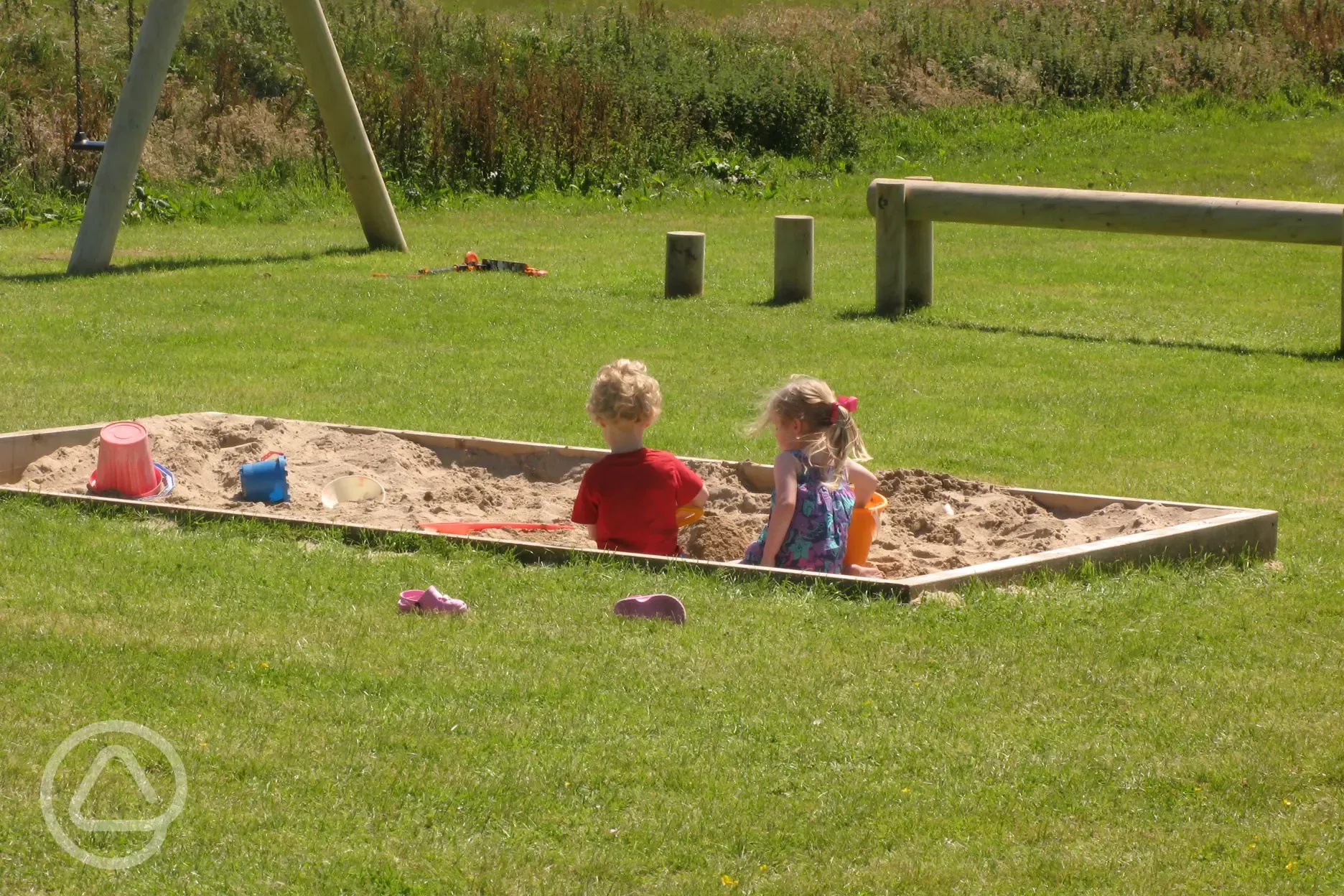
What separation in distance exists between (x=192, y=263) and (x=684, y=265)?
4662 millimetres

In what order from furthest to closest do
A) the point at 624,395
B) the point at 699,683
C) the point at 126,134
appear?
the point at 126,134
the point at 624,395
the point at 699,683

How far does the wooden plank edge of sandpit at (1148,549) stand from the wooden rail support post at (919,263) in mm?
6875

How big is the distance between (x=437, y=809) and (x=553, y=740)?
534 millimetres

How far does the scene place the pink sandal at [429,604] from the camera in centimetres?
586

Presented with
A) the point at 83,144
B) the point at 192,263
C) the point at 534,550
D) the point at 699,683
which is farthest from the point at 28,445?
the point at 192,263

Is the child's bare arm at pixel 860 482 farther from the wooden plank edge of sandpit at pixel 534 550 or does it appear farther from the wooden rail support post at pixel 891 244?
the wooden rail support post at pixel 891 244

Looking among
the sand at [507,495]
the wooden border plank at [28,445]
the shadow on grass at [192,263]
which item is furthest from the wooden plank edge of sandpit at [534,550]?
the shadow on grass at [192,263]

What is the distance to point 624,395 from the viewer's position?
6750 mm

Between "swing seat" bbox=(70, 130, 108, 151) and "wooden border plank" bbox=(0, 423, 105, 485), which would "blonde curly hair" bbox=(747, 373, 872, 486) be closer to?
"wooden border plank" bbox=(0, 423, 105, 485)

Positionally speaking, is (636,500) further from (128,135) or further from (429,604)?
(128,135)

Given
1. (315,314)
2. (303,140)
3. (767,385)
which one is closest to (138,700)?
(767,385)

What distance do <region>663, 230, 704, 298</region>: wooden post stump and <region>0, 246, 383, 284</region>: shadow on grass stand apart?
366cm

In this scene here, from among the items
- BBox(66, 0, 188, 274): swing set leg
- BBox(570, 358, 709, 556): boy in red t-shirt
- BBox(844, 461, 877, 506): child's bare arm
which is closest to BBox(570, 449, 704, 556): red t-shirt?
BBox(570, 358, 709, 556): boy in red t-shirt

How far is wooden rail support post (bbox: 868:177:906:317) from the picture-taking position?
44.2 feet
